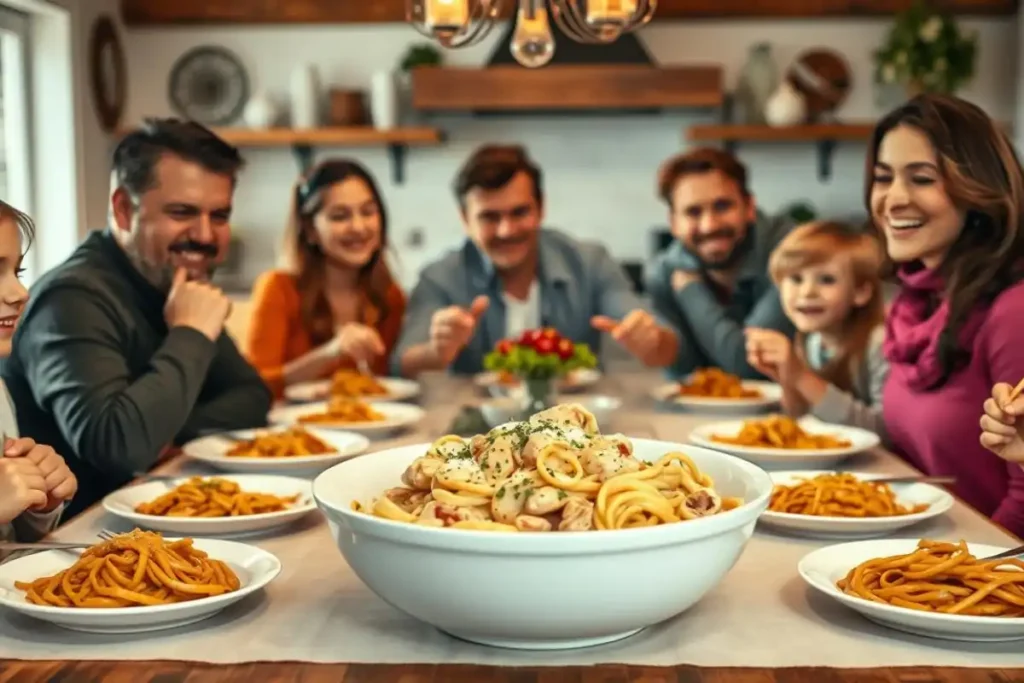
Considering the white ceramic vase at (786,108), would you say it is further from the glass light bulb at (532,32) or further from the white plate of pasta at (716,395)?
the glass light bulb at (532,32)

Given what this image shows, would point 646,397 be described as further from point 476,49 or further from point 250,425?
point 476,49

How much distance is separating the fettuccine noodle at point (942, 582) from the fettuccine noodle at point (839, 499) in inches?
11.4

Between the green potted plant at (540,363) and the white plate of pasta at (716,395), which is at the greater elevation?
the green potted plant at (540,363)

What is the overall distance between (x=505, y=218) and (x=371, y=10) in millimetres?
2422

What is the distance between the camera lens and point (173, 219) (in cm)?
A: 210

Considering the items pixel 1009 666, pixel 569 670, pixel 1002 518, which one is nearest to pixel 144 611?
pixel 569 670

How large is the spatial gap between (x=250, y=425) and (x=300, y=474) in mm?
475

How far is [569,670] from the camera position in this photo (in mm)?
1041

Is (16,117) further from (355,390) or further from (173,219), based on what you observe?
(173,219)

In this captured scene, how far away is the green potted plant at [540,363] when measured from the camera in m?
2.39

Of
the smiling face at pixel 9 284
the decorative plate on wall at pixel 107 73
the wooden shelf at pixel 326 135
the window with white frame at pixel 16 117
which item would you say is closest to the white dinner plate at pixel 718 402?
the smiling face at pixel 9 284

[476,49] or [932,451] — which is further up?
[476,49]

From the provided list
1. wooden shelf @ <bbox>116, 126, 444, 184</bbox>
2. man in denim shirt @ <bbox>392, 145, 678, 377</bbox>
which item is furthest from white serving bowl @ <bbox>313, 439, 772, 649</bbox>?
wooden shelf @ <bbox>116, 126, 444, 184</bbox>

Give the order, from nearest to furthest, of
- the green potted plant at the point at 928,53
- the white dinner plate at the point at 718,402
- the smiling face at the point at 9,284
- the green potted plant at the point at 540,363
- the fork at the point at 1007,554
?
1. the fork at the point at 1007,554
2. the smiling face at the point at 9,284
3. the green potted plant at the point at 540,363
4. the white dinner plate at the point at 718,402
5. the green potted plant at the point at 928,53
